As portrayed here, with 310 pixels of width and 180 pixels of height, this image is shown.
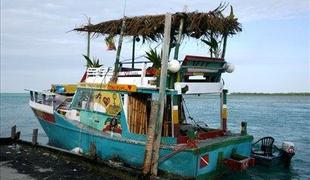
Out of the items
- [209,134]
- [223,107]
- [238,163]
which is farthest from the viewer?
[223,107]

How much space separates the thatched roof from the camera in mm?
11940

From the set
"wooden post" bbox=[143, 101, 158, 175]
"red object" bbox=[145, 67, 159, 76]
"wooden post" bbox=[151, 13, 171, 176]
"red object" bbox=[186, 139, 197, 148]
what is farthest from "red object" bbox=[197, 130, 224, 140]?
"red object" bbox=[145, 67, 159, 76]

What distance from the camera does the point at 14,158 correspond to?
14.5 meters

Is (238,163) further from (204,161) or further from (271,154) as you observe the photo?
(271,154)

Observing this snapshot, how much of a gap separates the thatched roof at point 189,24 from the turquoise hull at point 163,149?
3526 millimetres

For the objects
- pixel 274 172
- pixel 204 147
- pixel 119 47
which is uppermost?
pixel 119 47

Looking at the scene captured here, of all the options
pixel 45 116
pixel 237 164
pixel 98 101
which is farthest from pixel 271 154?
pixel 45 116

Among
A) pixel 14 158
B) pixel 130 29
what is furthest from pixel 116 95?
pixel 14 158

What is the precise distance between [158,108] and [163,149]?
1.19 metres

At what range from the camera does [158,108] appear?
11.2 metres

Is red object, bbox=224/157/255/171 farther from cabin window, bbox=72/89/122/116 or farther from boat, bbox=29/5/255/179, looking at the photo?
cabin window, bbox=72/89/122/116

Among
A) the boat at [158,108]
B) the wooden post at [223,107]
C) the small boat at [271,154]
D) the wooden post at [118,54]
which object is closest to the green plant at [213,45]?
the boat at [158,108]

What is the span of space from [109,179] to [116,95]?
2.80 meters

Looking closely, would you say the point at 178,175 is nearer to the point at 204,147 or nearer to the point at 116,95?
the point at 204,147
